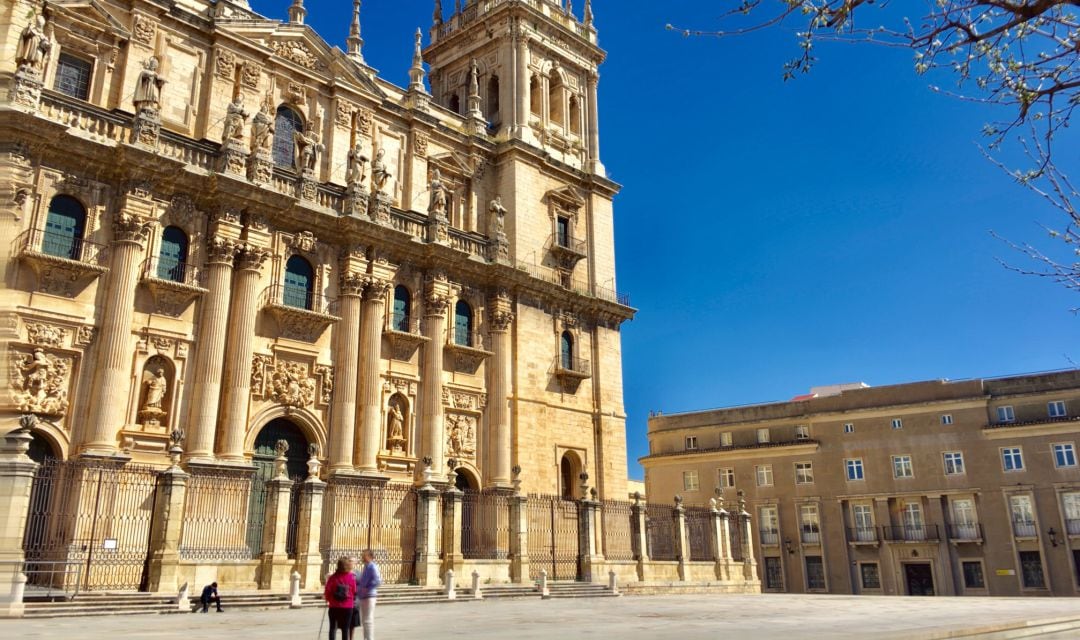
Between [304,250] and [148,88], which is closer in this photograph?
[148,88]

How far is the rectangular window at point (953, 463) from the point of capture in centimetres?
3615

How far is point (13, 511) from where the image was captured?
12.8m

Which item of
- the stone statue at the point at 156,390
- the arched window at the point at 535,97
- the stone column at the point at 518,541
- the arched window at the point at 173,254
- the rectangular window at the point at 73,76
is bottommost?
the stone column at the point at 518,541

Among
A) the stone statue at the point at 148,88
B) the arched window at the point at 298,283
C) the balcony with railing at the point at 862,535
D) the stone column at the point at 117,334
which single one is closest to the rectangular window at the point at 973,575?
the balcony with railing at the point at 862,535

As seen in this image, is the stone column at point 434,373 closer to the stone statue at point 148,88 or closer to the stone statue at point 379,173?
the stone statue at point 379,173

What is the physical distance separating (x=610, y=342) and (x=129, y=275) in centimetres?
1604

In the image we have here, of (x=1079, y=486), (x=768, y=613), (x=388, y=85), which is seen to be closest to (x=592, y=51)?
(x=388, y=85)

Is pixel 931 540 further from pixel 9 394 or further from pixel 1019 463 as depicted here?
pixel 9 394

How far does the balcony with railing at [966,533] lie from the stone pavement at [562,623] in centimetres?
2056

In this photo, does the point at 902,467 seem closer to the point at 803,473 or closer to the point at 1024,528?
the point at 803,473

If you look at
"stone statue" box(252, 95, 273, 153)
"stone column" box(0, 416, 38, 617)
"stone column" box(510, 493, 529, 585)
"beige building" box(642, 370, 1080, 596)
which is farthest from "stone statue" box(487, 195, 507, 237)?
"beige building" box(642, 370, 1080, 596)

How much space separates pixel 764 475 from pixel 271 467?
26.9m

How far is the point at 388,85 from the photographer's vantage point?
26.8 m

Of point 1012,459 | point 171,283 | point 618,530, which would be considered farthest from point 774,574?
point 171,283
